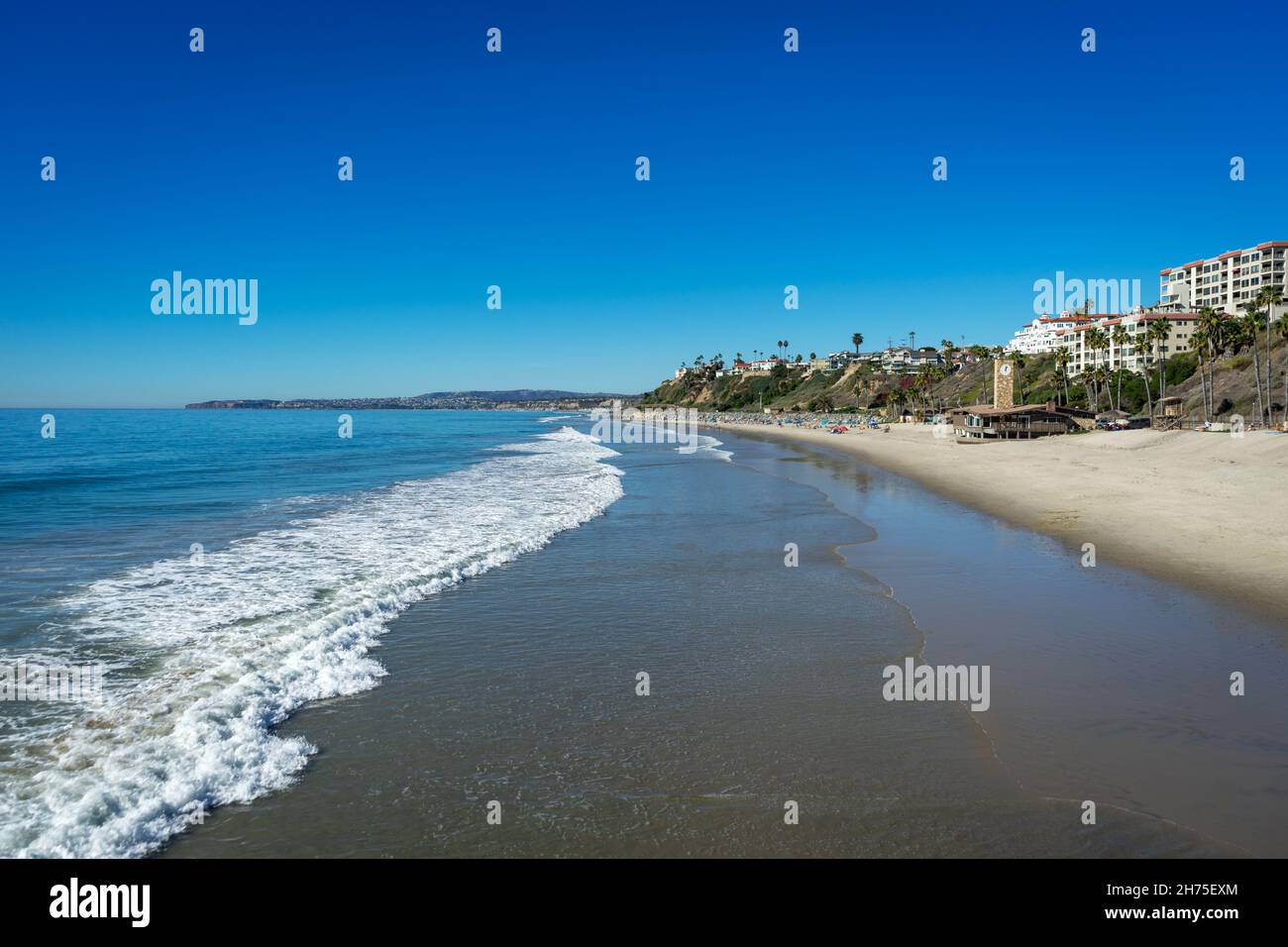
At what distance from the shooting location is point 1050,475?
1233 inches

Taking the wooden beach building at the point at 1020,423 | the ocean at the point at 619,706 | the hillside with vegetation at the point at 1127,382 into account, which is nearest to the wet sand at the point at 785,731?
the ocean at the point at 619,706

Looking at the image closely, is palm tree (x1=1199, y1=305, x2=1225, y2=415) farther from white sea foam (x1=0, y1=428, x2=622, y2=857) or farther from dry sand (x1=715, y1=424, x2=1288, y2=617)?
white sea foam (x1=0, y1=428, x2=622, y2=857)

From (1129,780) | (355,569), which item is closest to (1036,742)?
(1129,780)

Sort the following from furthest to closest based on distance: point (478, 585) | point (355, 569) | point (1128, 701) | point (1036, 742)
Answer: point (355, 569) → point (478, 585) → point (1128, 701) → point (1036, 742)

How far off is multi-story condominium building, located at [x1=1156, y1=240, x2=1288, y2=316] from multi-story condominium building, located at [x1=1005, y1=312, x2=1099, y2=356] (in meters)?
12.6

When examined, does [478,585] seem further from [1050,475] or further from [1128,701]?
[1050,475]

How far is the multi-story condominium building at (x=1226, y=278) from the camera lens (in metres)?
104

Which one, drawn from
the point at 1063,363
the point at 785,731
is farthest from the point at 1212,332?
the point at 785,731

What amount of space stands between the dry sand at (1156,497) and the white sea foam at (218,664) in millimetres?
13368

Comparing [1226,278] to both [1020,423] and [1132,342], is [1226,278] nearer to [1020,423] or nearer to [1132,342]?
[1132,342]

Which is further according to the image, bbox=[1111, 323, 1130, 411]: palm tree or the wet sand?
bbox=[1111, 323, 1130, 411]: palm tree

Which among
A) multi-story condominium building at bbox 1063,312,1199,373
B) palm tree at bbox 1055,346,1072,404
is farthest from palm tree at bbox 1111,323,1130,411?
palm tree at bbox 1055,346,1072,404

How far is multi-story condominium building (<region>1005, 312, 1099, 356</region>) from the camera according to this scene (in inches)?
5251
